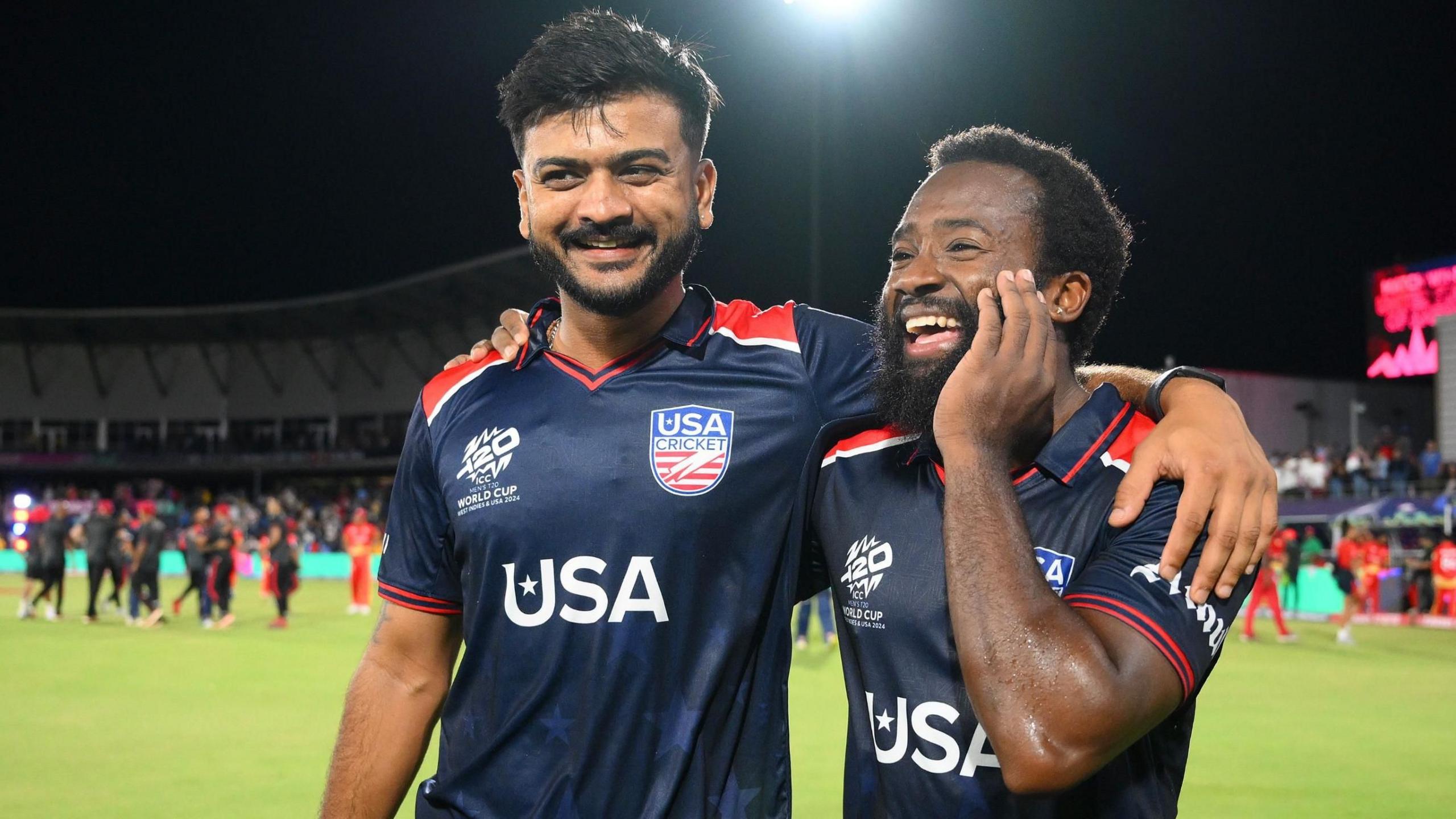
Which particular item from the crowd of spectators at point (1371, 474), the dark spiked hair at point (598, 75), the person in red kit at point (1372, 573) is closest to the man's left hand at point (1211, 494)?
the dark spiked hair at point (598, 75)

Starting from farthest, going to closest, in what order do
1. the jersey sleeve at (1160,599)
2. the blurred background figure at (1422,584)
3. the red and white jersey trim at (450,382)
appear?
1. the blurred background figure at (1422,584)
2. the red and white jersey trim at (450,382)
3. the jersey sleeve at (1160,599)

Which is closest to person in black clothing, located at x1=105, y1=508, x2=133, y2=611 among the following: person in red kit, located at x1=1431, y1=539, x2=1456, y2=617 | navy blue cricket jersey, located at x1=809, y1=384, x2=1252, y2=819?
navy blue cricket jersey, located at x1=809, y1=384, x2=1252, y2=819

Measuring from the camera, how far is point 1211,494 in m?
2.09

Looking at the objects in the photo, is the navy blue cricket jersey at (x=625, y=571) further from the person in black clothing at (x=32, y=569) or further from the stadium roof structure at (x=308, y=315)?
the stadium roof structure at (x=308, y=315)

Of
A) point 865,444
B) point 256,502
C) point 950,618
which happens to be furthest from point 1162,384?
point 256,502

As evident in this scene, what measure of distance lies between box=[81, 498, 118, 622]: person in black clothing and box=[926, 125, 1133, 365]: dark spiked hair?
2018cm

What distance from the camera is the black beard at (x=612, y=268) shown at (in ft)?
8.73

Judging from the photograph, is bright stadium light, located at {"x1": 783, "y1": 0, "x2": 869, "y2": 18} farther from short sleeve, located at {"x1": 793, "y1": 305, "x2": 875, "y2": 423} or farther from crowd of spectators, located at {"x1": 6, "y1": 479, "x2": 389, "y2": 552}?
crowd of spectators, located at {"x1": 6, "y1": 479, "x2": 389, "y2": 552}

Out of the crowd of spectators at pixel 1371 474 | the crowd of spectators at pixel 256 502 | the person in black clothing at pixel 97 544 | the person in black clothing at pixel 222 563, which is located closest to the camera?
the person in black clothing at pixel 222 563

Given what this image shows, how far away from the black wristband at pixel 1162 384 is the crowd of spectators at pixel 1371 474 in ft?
95.1

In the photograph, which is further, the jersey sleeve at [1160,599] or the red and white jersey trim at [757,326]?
the red and white jersey trim at [757,326]

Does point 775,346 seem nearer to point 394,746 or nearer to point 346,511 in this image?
point 394,746

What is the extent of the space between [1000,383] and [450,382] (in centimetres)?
147

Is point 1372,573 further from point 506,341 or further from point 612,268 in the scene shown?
point 612,268
